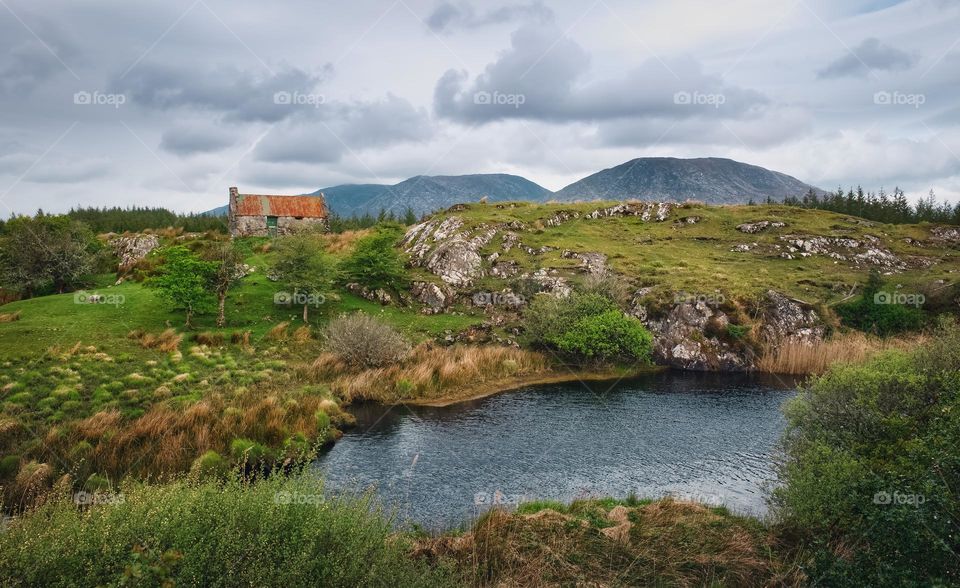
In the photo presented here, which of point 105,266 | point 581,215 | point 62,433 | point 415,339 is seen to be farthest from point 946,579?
point 581,215

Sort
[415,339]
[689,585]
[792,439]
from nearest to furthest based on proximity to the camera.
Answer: [689,585] → [792,439] → [415,339]

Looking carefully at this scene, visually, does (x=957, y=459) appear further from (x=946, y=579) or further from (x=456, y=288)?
(x=456, y=288)

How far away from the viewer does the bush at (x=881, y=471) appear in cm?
1007

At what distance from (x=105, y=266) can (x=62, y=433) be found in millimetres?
44781

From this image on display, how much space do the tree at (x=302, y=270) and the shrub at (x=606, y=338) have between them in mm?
21388

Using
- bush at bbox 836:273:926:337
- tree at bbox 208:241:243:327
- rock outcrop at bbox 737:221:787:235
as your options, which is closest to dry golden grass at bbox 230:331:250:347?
tree at bbox 208:241:243:327

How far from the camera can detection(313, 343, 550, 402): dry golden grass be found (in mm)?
33281

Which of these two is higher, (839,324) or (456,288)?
(456,288)

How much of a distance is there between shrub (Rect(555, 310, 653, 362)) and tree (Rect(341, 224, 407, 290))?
1802cm

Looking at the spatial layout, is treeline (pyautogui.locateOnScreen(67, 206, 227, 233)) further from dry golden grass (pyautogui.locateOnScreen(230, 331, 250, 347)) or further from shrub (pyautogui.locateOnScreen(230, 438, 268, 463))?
shrub (pyautogui.locateOnScreen(230, 438, 268, 463))

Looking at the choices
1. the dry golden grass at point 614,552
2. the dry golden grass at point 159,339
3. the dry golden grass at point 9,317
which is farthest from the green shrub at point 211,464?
the dry golden grass at point 9,317

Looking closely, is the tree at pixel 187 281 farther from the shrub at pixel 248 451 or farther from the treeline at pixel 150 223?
the treeline at pixel 150 223

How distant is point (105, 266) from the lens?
Result: 5700 centimetres

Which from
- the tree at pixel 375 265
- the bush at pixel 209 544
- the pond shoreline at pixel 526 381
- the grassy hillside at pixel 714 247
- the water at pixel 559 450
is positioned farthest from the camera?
the grassy hillside at pixel 714 247
